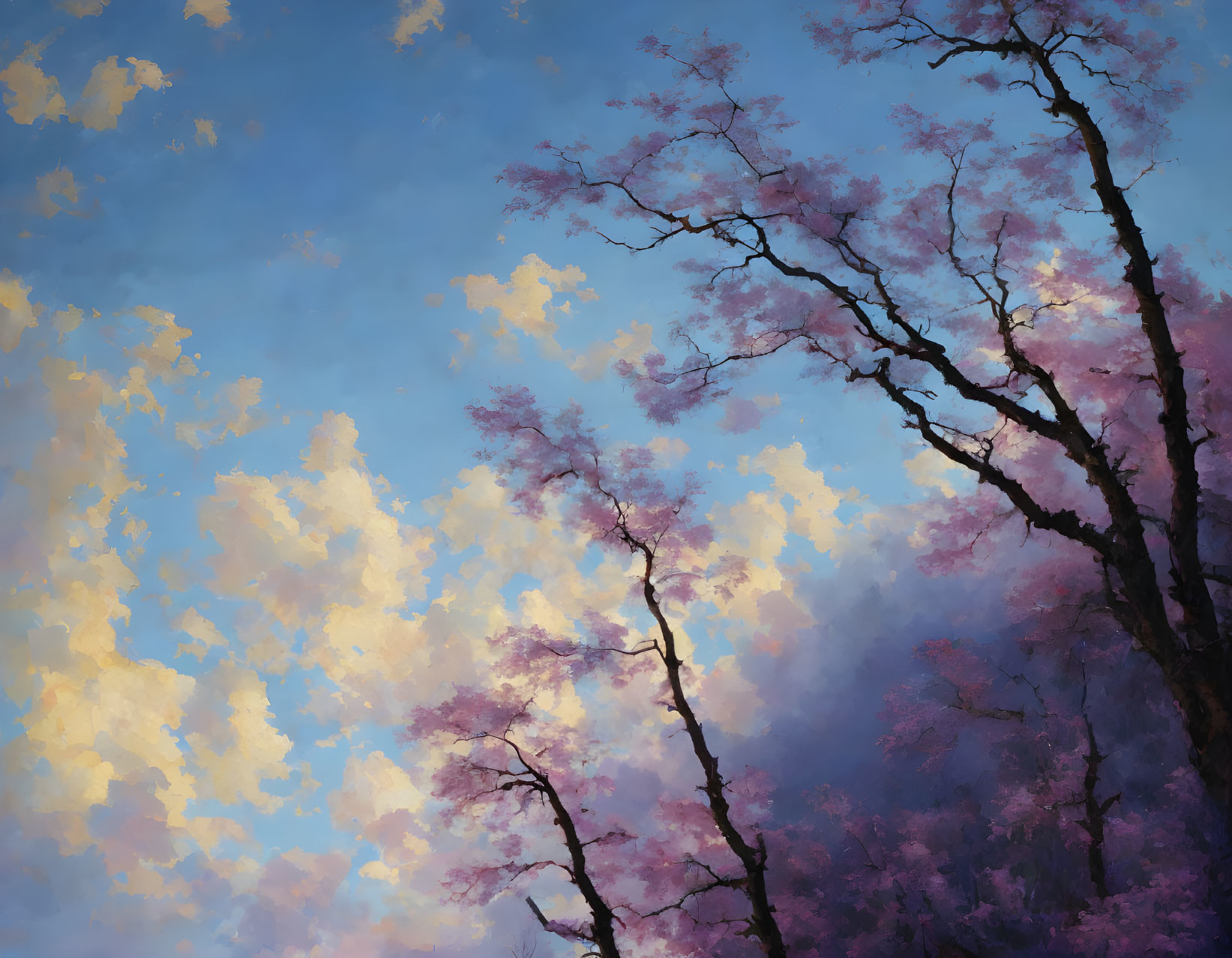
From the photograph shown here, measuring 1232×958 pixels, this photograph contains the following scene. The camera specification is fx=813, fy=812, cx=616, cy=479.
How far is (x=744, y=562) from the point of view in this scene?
31.7 feet

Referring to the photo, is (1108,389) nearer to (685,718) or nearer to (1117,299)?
(1117,299)

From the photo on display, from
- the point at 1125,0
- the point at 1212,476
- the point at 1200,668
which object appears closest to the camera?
the point at 1200,668

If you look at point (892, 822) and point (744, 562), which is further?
point (892, 822)

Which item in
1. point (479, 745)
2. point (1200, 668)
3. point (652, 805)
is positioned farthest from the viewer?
point (652, 805)

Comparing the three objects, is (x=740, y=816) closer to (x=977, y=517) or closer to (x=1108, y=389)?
(x=977, y=517)

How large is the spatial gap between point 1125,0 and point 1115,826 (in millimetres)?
8910

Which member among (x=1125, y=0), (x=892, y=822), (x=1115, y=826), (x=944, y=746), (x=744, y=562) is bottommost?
(x=1115, y=826)

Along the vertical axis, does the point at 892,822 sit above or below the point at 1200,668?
above

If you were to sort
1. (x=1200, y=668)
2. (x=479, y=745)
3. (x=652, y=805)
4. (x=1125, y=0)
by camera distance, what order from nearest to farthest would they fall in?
(x=1200, y=668)
(x=1125, y=0)
(x=479, y=745)
(x=652, y=805)

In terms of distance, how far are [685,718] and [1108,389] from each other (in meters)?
6.86

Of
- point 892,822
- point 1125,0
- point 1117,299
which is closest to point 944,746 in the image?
point 892,822

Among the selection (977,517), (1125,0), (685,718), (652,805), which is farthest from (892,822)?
(1125,0)

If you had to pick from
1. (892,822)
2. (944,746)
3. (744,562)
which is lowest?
(892,822)

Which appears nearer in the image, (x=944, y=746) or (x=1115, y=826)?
(x=1115, y=826)
